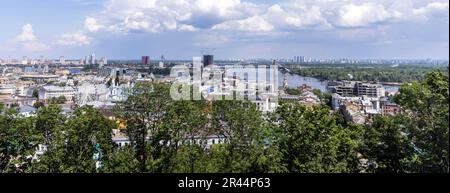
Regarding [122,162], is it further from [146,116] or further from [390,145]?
[390,145]

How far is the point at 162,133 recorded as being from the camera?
3572mm

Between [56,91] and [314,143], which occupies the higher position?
[56,91]

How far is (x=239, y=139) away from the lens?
3301 mm

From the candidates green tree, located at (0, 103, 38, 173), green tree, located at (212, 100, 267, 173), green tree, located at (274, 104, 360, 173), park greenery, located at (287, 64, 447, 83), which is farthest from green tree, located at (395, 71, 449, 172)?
green tree, located at (0, 103, 38, 173)

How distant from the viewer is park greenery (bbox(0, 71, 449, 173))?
9.31ft

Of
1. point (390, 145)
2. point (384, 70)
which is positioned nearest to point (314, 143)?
point (390, 145)

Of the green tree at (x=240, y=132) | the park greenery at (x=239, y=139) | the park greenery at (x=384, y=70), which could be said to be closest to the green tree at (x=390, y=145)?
the park greenery at (x=239, y=139)

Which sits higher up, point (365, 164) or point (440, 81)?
point (440, 81)

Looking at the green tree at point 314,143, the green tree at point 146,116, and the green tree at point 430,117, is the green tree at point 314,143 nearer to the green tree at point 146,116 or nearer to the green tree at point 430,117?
the green tree at point 430,117

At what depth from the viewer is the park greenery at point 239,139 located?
2.84 m

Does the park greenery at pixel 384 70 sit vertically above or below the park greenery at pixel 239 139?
above

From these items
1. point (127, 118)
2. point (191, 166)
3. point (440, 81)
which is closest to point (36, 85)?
point (127, 118)
